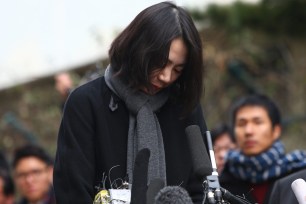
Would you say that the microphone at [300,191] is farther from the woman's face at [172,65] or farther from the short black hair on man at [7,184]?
the short black hair on man at [7,184]

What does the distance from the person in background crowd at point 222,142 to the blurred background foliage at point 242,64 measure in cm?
273

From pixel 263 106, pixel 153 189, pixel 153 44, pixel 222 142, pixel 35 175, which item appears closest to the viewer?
pixel 153 189

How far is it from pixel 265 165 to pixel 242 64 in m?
4.13

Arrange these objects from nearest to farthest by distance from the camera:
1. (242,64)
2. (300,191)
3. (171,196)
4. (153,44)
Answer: (171,196), (300,191), (153,44), (242,64)

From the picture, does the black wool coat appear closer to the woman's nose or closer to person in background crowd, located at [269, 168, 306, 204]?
the woman's nose

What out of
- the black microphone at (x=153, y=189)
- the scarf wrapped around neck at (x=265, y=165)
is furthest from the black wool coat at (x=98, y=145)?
the scarf wrapped around neck at (x=265, y=165)

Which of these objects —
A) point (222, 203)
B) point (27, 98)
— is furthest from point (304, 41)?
point (222, 203)

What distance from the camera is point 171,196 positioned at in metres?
3.07

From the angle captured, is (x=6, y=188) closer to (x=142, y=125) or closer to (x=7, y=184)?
(x=7, y=184)

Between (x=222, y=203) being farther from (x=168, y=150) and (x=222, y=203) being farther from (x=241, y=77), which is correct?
(x=241, y=77)

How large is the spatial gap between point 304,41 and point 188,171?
6324 millimetres

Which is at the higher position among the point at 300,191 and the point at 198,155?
the point at 198,155

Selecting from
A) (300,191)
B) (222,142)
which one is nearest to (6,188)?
(222,142)

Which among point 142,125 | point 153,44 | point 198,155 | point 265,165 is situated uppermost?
point 153,44
